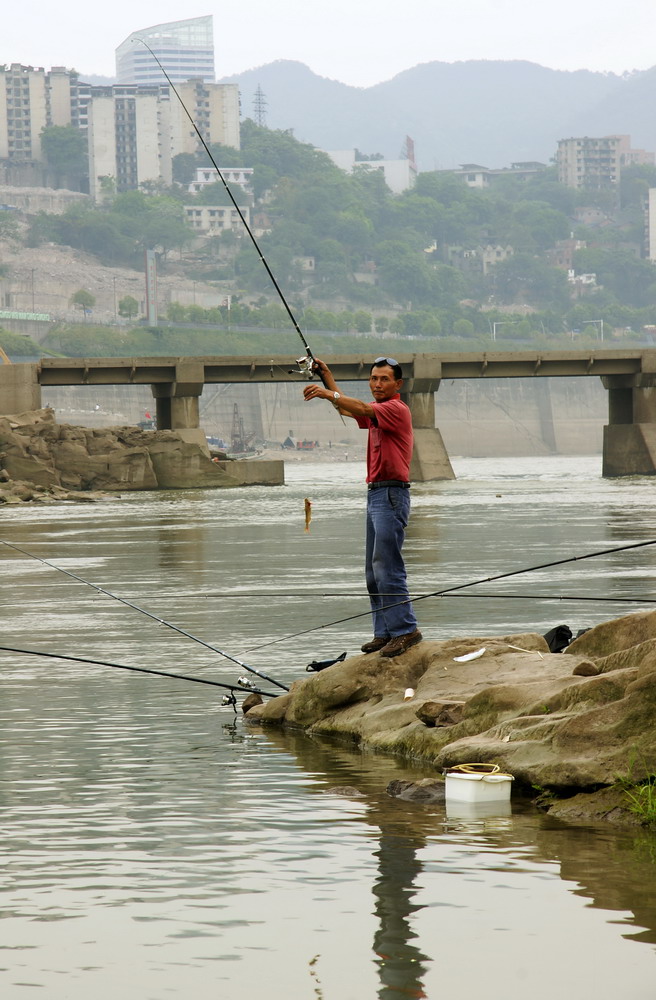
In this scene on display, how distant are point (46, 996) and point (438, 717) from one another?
4.29m

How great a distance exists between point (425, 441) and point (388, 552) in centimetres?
6247

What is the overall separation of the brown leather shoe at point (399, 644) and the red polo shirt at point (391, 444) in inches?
41.9

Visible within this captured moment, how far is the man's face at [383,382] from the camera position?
9445 millimetres

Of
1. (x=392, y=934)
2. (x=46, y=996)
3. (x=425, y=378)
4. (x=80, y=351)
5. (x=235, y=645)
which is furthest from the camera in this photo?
(x=80, y=351)

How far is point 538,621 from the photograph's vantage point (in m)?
14.4

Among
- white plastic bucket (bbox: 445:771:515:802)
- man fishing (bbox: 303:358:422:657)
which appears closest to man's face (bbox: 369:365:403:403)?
man fishing (bbox: 303:358:422:657)

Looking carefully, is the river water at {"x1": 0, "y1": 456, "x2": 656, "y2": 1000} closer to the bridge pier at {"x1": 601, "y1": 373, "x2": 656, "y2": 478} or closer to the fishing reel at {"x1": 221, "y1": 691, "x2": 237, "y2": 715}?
the fishing reel at {"x1": 221, "y1": 691, "x2": 237, "y2": 715}

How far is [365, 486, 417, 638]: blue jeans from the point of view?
31.0 feet

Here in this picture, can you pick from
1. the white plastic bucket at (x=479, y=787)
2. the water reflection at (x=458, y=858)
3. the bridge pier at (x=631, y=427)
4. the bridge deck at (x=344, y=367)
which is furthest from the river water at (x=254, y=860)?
the bridge pier at (x=631, y=427)

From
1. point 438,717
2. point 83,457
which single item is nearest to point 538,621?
point 438,717

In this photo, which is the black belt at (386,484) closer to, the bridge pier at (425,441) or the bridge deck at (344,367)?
the bridge deck at (344,367)

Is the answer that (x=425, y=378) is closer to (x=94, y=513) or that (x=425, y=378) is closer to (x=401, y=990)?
(x=94, y=513)

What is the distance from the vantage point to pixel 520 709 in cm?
809

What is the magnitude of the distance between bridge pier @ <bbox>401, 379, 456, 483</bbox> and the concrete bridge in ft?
0.16
